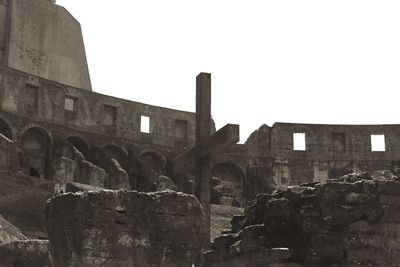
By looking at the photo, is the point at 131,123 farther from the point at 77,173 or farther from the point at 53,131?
the point at 77,173

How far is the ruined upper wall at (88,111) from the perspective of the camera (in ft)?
118

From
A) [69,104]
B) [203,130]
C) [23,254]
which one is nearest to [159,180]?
[69,104]

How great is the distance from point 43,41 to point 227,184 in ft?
50.2

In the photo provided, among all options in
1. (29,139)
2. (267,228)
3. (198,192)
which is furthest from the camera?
(29,139)

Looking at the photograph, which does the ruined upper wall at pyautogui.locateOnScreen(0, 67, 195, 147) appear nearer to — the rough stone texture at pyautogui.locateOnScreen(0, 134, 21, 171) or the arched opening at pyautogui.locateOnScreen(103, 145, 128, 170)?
the arched opening at pyautogui.locateOnScreen(103, 145, 128, 170)

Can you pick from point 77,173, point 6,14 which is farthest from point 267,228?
Result: point 6,14

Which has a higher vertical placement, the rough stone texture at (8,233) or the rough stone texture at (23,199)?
the rough stone texture at (23,199)

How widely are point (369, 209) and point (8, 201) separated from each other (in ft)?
60.2

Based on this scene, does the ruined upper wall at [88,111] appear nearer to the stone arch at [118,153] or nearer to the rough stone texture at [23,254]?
the stone arch at [118,153]

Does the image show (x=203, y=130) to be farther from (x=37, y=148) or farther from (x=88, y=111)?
(x=88, y=111)

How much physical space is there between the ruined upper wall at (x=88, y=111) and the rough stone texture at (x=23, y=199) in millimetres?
10944

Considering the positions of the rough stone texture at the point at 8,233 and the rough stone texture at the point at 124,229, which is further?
the rough stone texture at the point at 8,233

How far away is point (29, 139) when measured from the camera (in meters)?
36.3

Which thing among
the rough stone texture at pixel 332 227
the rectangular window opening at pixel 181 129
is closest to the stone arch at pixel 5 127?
the rectangular window opening at pixel 181 129
